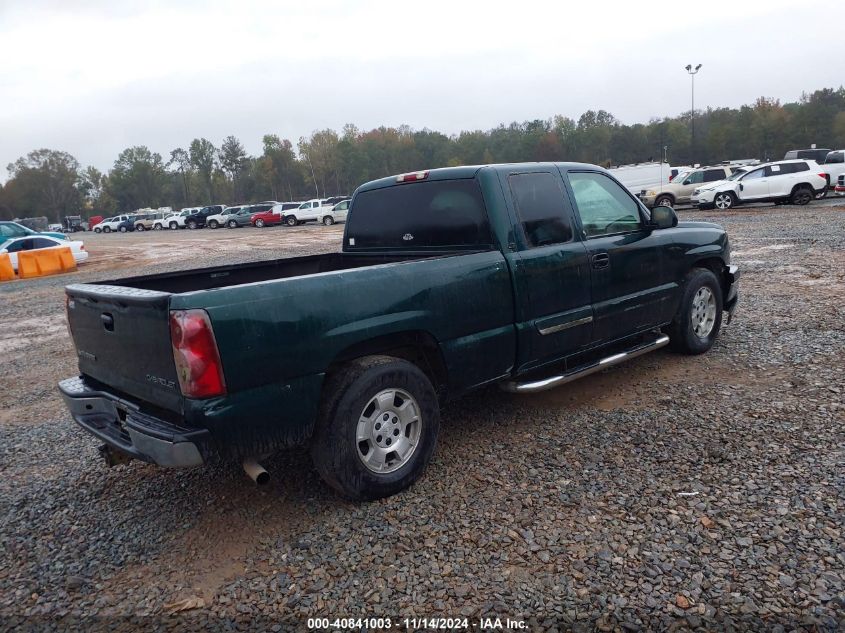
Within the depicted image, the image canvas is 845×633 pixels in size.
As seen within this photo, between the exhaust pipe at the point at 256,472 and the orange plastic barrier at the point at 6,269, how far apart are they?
64.8 feet

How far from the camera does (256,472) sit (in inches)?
125

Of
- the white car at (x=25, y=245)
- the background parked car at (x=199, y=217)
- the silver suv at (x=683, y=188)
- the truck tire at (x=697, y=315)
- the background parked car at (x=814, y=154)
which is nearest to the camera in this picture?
the truck tire at (x=697, y=315)

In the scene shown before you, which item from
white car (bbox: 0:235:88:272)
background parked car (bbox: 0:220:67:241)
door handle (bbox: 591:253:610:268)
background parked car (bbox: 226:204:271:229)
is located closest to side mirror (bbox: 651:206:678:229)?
door handle (bbox: 591:253:610:268)

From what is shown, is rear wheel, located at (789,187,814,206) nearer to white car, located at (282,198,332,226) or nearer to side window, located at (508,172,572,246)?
side window, located at (508,172,572,246)

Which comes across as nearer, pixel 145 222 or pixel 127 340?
pixel 127 340

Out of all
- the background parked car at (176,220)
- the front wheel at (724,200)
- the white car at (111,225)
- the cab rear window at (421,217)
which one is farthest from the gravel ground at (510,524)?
the white car at (111,225)

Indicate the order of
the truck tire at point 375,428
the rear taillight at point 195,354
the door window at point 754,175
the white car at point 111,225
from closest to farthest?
the rear taillight at point 195,354 < the truck tire at point 375,428 < the door window at point 754,175 < the white car at point 111,225

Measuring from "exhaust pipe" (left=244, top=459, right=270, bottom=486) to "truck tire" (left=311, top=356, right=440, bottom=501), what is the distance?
330 mm

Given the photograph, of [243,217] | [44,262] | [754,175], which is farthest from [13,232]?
[754,175]

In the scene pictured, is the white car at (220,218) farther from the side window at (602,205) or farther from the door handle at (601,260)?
the door handle at (601,260)

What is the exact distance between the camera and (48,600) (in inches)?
117

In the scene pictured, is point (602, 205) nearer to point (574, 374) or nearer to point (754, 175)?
point (574, 374)

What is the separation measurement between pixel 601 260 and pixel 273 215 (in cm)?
4094

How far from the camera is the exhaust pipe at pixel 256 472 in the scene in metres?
3.16
